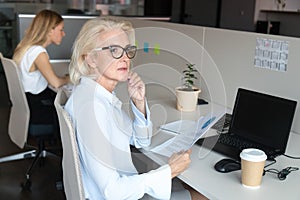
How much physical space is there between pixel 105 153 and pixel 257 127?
724 millimetres

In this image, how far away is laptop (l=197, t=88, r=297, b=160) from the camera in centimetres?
163

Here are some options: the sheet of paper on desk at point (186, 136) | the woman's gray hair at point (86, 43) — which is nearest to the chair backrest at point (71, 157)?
the woman's gray hair at point (86, 43)

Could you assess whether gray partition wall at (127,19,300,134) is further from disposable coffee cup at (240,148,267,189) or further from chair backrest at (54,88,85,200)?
chair backrest at (54,88,85,200)

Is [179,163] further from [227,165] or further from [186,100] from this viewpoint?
[186,100]

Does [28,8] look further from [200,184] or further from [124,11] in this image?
[200,184]

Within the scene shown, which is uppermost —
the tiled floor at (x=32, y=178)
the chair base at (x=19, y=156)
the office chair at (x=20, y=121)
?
the office chair at (x=20, y=121)

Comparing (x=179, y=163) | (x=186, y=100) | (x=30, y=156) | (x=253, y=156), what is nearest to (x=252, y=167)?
(x=253, y=156)

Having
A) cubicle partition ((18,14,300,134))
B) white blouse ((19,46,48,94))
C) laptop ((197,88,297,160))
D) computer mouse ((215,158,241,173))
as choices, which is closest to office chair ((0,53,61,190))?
white blouse ((19,46,48,94))

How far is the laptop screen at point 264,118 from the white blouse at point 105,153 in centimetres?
49

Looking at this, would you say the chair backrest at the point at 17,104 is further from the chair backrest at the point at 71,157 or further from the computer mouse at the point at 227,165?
the computer mouse at the point at 227,165

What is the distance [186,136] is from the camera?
1.78 metres

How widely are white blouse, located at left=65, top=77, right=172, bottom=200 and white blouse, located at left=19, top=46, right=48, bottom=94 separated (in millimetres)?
1486

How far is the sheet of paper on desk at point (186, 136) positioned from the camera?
1656mm

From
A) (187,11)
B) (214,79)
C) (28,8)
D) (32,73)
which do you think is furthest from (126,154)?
(187,11)
